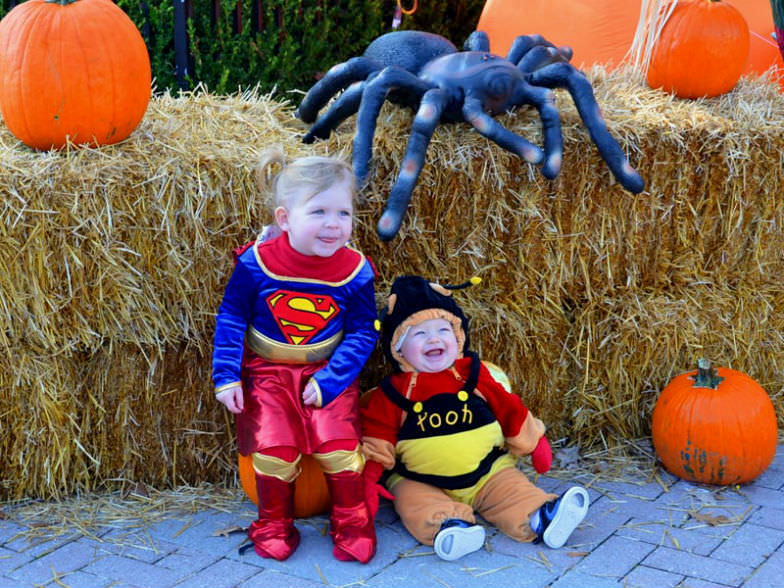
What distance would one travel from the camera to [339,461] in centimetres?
324

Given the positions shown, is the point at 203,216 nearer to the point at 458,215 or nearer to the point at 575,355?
Answer: the point at 458,215

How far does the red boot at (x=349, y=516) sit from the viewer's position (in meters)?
3.21

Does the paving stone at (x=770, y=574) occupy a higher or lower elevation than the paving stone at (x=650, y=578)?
higher

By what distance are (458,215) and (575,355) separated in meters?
0.91

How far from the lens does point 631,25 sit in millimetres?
6031

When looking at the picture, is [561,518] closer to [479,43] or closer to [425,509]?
[425,509]

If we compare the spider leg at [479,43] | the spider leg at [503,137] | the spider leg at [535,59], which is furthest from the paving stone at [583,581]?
the spider leg at [479,43]

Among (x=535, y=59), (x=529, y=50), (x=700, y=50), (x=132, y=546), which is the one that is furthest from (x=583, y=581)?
(x=700, y=50)

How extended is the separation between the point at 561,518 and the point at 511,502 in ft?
0.74

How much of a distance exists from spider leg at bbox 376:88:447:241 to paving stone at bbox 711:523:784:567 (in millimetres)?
1683

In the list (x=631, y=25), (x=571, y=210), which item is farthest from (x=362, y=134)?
(x=631, y=25)

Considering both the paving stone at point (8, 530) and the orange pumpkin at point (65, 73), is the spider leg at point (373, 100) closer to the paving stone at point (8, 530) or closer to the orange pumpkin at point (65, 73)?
the orange pumpkin at point (65, 73)

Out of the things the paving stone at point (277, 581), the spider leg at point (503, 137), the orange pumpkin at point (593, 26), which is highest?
the orange pumpkin at point (593, 26)

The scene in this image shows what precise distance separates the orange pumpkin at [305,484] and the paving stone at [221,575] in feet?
1.09
